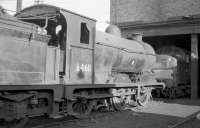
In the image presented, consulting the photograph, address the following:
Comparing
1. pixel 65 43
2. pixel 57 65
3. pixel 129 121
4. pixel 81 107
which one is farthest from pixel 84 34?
pixel 129 121

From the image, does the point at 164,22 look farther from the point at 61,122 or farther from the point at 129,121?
the point at 61,122

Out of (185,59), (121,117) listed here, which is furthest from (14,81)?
(185,59)

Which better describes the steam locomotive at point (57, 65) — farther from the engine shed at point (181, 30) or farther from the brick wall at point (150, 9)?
the brick wall at point (150, 9)

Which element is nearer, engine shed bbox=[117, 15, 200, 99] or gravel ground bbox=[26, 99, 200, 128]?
gravel ground bbox=[26, 99, 200, 128]

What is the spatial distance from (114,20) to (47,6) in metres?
18.9

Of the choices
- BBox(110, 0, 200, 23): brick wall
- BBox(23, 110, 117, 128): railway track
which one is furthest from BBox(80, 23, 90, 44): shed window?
BBox(110, 0, 200, 23): brick wall

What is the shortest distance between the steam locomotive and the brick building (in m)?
9.73

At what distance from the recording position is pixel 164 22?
70.0 feet

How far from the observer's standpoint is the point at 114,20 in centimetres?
2717

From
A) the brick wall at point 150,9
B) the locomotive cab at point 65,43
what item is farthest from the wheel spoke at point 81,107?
the brick wall at point 150,9

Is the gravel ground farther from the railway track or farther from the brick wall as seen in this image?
the brick wall

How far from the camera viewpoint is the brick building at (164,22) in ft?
66.3

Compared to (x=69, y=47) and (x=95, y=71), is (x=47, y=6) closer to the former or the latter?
(x=69, y=47)

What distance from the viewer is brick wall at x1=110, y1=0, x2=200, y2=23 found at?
23.2 metres
